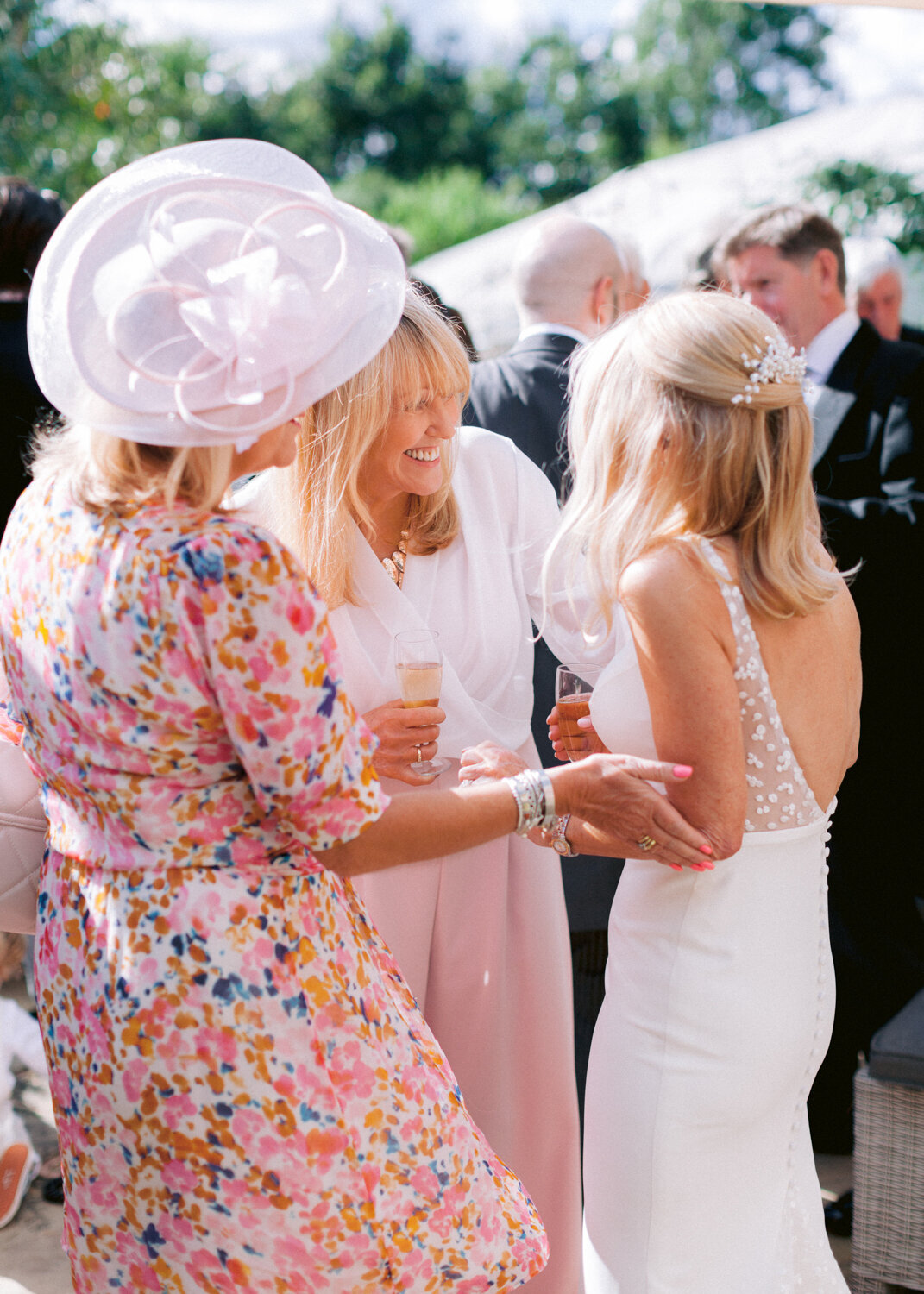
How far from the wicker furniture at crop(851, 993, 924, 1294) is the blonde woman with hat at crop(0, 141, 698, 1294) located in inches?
58.3

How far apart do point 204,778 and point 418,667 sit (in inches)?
30.8

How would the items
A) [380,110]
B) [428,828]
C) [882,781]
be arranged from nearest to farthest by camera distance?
[428,828] → [882,781] → [380,110]

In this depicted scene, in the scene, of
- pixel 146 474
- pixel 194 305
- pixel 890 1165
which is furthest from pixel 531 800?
pixel 890 1165

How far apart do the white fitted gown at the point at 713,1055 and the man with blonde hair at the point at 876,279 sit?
4.45 meters

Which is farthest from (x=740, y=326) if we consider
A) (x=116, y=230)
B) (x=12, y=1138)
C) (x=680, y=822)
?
(x=12, y=1138)

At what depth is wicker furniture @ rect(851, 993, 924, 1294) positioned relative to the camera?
8.61 feet

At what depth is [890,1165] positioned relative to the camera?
2656mm

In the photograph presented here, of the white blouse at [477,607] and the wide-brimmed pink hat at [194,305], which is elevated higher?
the wide-brimmed pink hat at [194,305]

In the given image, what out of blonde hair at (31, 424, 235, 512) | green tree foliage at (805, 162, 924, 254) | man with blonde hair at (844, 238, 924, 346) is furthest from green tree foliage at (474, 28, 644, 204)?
blonde hair at (31, 424, 235, 512)

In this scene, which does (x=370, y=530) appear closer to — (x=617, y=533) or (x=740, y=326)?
(x=617, y=533)

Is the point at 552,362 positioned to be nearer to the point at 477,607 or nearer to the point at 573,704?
the point at 477,607

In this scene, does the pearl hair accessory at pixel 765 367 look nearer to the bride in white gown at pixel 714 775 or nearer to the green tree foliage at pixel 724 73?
the bride in white gown at pixel 714 775

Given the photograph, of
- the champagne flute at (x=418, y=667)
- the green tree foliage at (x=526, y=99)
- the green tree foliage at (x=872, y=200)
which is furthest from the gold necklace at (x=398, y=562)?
the green tree foliage at (x=526, y=99)

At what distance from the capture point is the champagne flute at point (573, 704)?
2.13m
